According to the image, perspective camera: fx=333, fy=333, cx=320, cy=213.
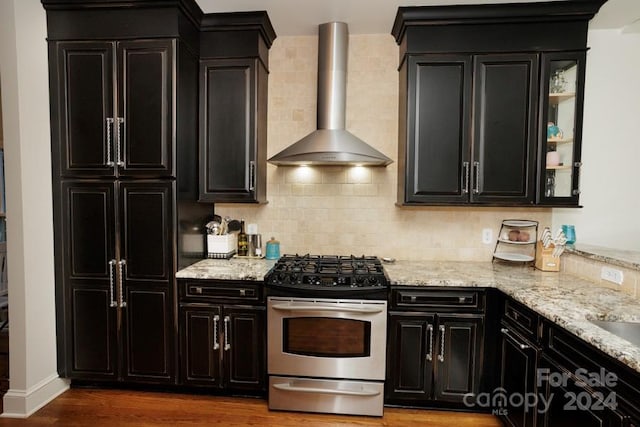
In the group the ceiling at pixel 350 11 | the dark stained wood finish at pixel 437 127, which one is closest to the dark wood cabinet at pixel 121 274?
the ceiling at pixel 350 11

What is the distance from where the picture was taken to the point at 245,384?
234 cm

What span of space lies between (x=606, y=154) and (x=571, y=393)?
2110 millimetres

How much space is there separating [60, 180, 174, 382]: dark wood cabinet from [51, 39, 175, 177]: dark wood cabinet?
15 centimetres

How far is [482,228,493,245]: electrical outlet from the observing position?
2846mm

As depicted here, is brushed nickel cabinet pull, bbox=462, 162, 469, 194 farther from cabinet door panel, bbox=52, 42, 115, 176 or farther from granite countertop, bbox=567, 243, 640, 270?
cabinet door panel, bbox=52, 42, 115, 176

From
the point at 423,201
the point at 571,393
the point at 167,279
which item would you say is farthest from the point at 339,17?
the point at 571,393

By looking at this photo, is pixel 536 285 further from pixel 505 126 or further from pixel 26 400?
pixel 26 400

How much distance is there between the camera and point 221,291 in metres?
2.33

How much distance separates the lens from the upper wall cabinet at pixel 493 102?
7.90ft

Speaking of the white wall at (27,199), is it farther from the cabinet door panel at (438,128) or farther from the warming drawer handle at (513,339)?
the warming drawer handle at (513,339)

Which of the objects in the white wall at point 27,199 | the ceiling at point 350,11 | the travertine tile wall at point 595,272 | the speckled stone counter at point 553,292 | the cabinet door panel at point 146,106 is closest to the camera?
the speckled stone counter at point 553,292

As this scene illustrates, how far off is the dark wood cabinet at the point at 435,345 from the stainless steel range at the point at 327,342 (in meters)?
0.11

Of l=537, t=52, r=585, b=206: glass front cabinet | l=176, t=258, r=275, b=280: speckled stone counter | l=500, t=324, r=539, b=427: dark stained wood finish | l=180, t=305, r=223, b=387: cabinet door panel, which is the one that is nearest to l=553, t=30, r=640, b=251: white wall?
l=537, t=52, r=585, b=206: glass front cabinet

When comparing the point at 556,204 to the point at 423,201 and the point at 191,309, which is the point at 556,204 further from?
the point at 191,309
